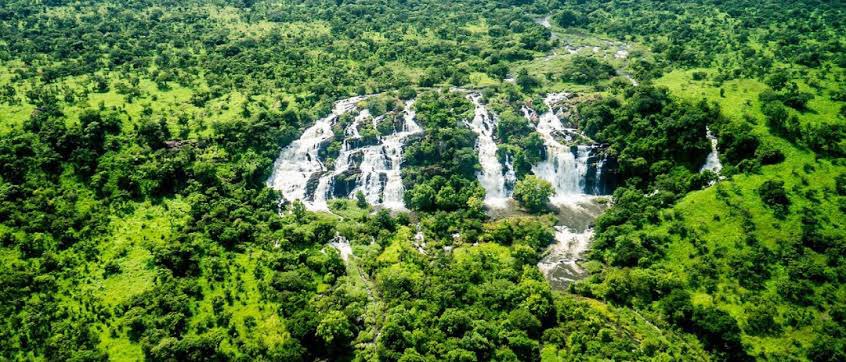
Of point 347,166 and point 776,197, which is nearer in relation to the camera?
point 776,197

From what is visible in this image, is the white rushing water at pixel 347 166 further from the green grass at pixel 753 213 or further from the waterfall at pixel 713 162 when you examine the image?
the waterfall at pixel 713 162

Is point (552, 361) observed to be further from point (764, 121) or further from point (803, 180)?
point (764, 121)

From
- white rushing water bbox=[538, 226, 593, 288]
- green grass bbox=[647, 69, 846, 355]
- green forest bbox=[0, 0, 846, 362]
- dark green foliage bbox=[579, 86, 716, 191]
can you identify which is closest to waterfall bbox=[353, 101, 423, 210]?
green forest bbox=[0, 0, 846, 362]

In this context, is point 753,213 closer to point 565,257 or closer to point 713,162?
point 713,162

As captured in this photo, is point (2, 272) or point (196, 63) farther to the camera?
point (196, 63)

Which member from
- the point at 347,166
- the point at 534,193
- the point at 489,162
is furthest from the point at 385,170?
the point at 534,193

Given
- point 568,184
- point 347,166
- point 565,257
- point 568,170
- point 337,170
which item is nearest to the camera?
point 565,257

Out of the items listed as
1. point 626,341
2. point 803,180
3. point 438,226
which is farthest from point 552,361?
point 803,180

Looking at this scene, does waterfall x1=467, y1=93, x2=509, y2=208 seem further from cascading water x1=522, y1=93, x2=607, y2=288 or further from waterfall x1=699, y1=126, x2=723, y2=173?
waterfall x1=699, y1=126, x2=723, y2=173
